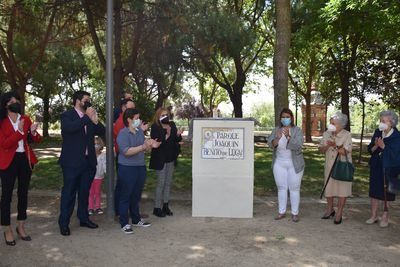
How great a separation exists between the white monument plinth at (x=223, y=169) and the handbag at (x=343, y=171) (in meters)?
1.26

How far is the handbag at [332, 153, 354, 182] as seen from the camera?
6430mm

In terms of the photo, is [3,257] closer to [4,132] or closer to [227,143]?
[4,132]

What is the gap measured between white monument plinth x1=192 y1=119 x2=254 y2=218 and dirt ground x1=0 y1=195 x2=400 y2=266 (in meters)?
0.23

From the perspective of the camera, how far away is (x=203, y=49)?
709 inches

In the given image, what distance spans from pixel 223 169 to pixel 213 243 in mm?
1614

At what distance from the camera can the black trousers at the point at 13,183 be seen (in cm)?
540

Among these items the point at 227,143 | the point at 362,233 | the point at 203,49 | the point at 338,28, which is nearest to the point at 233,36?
the point at 203,49

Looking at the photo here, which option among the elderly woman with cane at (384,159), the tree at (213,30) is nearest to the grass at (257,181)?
the elderly woman with cane at (384,159)

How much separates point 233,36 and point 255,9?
21.1 feet

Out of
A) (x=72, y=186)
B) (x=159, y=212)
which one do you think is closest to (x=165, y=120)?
(x=159, y=212)

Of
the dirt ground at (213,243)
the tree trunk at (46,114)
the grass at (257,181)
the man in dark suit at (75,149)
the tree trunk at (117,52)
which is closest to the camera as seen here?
the dirt ground at (213,243)

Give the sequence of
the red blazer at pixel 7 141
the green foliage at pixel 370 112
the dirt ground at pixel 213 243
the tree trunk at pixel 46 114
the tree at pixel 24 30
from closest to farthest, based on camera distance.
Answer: the dirt ground at pixel 213 243
the red blazer at pixel 7 141
the tree at pixel 24 30
the green foliage at pixel 370 112
the tree trunk at pixel 46 114

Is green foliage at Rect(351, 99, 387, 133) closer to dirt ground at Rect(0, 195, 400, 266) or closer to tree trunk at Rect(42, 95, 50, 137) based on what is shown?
dirt ground at Rect(0, 195, 400, 266)

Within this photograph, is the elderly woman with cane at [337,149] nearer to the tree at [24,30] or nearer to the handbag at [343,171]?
the handbag at [343,171]
